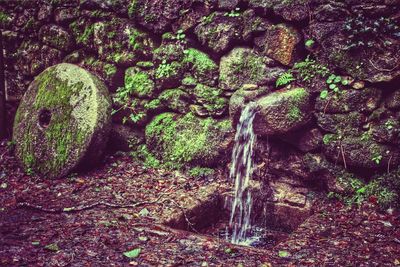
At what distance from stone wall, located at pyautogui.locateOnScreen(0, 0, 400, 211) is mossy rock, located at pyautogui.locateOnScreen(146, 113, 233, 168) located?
0.5 inches

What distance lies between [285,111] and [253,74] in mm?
617

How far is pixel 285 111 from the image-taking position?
3.68 m

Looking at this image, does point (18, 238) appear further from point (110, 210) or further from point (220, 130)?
point (220, 130)

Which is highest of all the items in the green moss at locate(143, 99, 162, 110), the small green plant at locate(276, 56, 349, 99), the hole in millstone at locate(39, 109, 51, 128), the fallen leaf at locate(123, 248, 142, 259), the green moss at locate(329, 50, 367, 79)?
the green moss at locate(329, 50, 367, 79)

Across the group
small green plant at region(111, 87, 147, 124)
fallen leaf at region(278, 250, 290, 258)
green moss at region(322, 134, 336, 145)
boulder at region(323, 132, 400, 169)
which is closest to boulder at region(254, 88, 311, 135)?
green moss at region(322, 134, 336, 145)

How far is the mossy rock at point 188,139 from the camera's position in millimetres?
4160

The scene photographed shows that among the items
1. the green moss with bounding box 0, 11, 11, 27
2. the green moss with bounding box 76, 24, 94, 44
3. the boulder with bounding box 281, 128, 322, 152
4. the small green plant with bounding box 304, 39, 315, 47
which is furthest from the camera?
the green moss with bounding box 0, 11, 11, 27

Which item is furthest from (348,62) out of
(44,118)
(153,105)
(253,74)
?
(44,118)

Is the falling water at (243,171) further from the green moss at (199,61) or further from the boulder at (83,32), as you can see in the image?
the boulder at (83,32)

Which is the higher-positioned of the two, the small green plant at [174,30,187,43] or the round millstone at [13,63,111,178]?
the small green plant at [174,30,187,43]

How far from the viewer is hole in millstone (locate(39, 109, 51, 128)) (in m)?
4.43

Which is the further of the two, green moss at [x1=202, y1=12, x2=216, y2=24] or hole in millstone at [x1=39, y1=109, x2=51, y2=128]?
hole in millstone at [x1=39, y1=109, x2=51, y2=128]

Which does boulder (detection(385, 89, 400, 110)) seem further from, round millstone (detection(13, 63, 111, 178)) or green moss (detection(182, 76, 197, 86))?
round millstone (detection(13, 63, 111, 178))

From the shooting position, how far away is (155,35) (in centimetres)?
460
